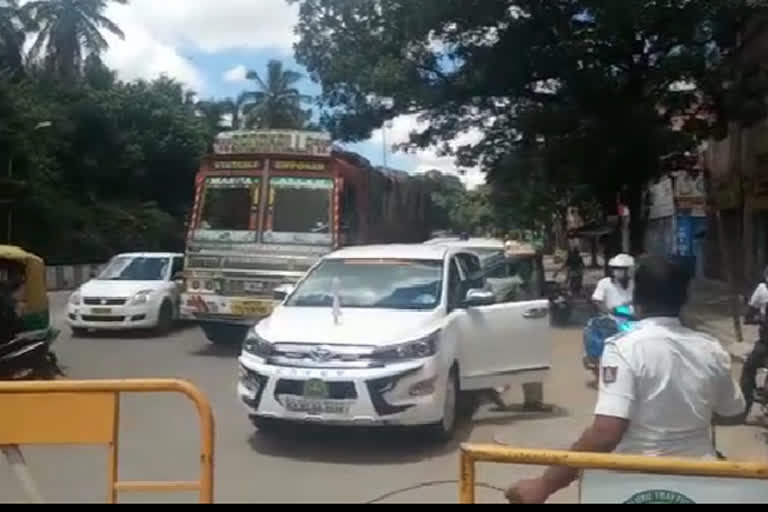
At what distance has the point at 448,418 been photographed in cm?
791

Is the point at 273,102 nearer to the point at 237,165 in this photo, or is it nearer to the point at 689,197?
the point at 689,197

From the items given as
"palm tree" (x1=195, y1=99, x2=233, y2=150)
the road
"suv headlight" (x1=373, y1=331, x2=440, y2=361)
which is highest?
"palm tree" (x1=195, y1=99, x2=233, y2=150)

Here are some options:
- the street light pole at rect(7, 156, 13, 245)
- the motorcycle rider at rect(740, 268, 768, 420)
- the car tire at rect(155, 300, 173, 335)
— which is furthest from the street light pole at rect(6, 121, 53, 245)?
the motorcycle rider at rect(740, 268, 768, 420)

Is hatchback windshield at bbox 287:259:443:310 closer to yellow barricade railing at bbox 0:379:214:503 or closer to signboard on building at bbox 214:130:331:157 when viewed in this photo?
yellow barricade railing at bbox 0:379:214:503

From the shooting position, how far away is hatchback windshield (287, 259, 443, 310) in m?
8.65

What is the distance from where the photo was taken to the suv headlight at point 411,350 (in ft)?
24.3

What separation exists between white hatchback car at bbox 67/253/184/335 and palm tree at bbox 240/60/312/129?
156 ft

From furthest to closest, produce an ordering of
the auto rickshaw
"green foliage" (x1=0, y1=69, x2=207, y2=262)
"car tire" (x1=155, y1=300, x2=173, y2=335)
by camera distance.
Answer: "green foliage" (x1=0, y1=69, x2=207, y2=262) < "car tire" (x1=155, y1=300, x2=173, y2=335) < the auto rickshaw

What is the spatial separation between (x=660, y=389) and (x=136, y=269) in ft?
49.9

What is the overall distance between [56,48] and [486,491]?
150 ft

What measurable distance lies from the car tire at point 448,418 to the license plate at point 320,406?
84 cm

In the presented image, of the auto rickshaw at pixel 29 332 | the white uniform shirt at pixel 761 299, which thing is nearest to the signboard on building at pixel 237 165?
the auto rickshaw at pixel 29 332

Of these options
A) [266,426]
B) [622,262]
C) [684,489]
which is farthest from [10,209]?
[684,489]

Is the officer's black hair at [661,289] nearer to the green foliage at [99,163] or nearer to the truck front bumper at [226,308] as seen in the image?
the truck front bumper at [226,308]
